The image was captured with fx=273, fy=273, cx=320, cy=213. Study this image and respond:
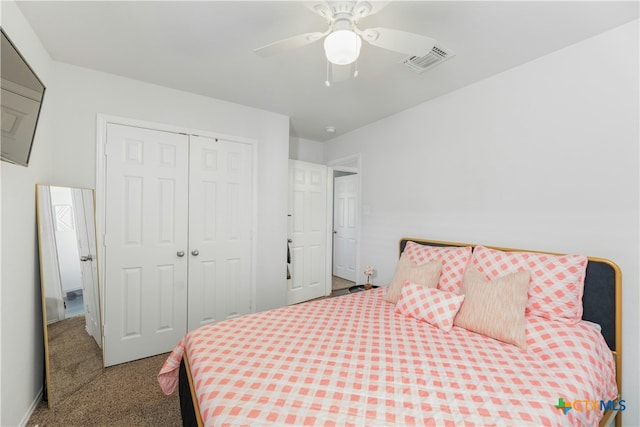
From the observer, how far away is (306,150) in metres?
4.31

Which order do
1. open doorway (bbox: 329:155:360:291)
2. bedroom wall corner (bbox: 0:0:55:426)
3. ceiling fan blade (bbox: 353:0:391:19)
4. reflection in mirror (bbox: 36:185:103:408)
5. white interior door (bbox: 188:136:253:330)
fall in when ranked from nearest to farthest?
ceiling fan blade (bbox: 353:0:391:19) → bedroom wall corner (bbox: 0:0:55:426) → reflection in mirror (bbox: 36:185:103:408) → white interior door (bbox: 188:136:253:330) → open doorway (bbox: 329:155:360:291)

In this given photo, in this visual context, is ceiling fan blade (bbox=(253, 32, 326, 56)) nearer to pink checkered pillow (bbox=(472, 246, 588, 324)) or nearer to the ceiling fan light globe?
the ceiling fan light globe

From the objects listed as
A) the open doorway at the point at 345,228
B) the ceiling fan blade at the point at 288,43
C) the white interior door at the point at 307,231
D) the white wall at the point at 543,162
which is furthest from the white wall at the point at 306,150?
the ceiling fan blade at the point at 288,43

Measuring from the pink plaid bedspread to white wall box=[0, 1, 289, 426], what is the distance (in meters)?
0.94

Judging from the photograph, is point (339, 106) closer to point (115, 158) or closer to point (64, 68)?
point (115, 158)

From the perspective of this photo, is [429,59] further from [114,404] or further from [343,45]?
[114,404]

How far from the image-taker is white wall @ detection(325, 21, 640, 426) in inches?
65.1

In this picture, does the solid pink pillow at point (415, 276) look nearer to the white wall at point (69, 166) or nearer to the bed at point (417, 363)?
the bed at point (417, 363)

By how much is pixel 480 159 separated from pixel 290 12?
6.24ft

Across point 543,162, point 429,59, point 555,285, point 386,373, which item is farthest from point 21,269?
point 543,162

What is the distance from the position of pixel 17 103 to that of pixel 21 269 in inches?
40.1

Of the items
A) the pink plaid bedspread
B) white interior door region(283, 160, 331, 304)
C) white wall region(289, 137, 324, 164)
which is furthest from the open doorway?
the pink plaid bedspread

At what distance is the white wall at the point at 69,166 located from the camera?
1.58 metres

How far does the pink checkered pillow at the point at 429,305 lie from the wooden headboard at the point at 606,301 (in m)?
0.77
